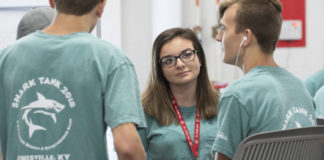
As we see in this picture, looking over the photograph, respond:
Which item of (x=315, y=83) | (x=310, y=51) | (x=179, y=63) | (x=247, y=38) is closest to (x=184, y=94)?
(x=179, y=63)

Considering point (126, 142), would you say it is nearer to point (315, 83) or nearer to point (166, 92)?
point (166, 92)

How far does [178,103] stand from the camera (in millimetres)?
2158

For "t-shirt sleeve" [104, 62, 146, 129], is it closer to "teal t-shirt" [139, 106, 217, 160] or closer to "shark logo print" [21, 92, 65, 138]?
"shark logo print" [21, 92, 65, 138]

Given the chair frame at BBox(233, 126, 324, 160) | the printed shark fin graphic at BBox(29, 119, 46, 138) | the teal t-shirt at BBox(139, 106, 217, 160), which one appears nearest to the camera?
the chair frame at BBox(233, 126, 324, 160)

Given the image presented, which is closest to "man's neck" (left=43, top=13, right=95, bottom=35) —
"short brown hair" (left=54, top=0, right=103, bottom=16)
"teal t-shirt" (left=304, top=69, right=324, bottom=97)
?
"short brown hair" (left=54, top=0, right=103, bottom=16)

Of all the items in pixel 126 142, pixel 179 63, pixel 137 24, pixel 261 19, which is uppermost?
pixel 261 19

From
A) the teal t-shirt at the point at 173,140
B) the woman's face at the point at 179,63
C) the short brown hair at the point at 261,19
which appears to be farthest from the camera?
Answer: the woman's face at the point at 179,63

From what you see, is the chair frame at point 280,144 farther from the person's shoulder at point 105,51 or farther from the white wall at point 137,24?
the white wall at point 137,24

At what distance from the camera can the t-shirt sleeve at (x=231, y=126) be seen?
1.40 metres

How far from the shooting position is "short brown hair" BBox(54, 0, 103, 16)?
1.34 meters

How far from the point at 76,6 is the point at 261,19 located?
0.67 metres

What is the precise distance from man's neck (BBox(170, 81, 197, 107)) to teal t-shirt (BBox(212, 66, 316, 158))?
70cm

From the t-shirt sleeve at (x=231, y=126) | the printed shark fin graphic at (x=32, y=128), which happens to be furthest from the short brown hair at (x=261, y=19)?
the printed shark fin graphic at (x=32, y=128)

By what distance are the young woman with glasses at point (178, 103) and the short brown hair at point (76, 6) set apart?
848 mm
